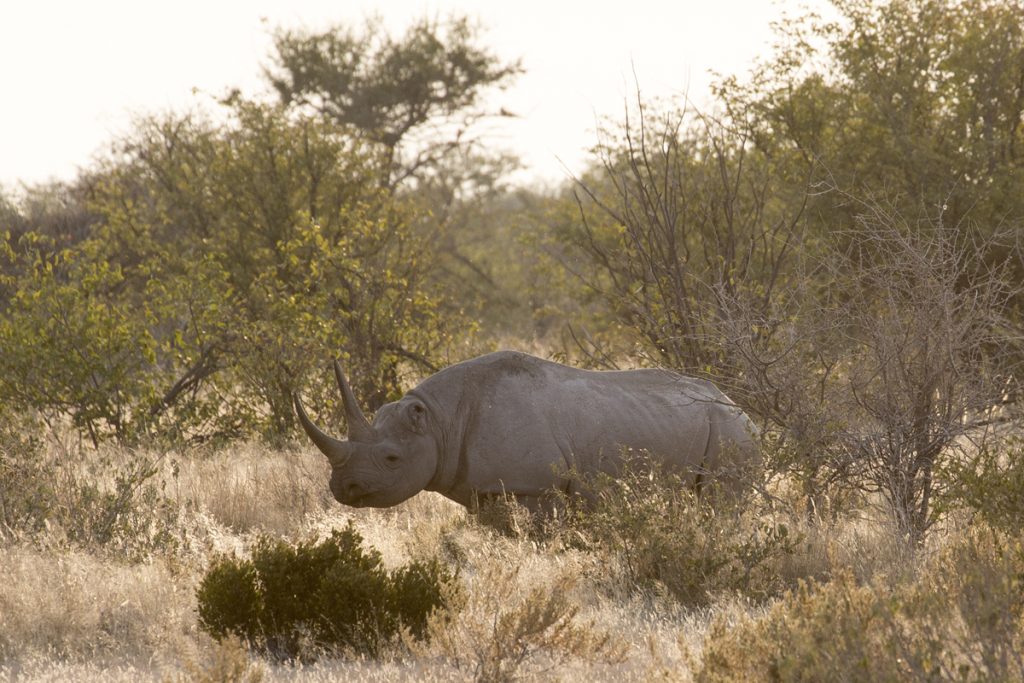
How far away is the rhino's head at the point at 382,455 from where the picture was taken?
8820 mm

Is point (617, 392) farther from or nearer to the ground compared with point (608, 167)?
nearer to the ground

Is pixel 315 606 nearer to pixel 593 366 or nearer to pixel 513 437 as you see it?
pixel 513 437

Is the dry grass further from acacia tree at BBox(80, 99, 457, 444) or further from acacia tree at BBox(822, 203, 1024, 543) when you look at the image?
acacia tree at BBox(80, 99, 457, 444)

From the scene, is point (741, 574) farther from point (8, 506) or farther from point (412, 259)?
point (412, 259)

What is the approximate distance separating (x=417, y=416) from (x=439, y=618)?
2845mm

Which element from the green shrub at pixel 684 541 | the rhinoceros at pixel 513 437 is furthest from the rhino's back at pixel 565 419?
the green shrub at pixel 684 541

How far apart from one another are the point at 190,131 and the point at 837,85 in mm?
9969

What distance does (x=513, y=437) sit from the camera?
907 cm

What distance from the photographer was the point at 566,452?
918cm

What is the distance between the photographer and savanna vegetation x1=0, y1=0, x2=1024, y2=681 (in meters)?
6.29

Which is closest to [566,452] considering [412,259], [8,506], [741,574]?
[741,574]

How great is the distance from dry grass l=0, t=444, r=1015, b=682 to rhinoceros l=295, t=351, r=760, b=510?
1.40 feet

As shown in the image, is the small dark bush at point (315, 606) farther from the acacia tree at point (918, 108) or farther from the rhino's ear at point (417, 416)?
the acacia tree at point (918, 108)

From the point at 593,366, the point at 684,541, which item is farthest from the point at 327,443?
the point at 593,366
